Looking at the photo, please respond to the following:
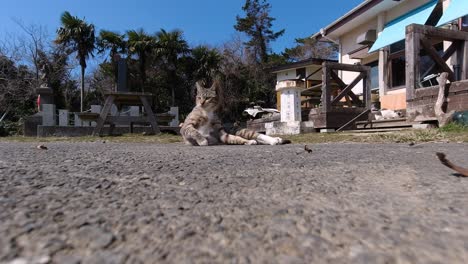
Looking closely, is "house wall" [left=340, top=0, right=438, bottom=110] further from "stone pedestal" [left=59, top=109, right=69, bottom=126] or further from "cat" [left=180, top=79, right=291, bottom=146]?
"stone pedestal" [left=59, top=109, right=69, bottom=126]

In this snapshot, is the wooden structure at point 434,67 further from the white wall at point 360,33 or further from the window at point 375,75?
the window at point 375,75

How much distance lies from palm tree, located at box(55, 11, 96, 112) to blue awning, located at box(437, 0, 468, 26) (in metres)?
20.0

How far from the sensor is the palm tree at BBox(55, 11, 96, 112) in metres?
21.6

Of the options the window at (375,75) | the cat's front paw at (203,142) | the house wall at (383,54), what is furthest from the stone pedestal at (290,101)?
the window at (375,75)

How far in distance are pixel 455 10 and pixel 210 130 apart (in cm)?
651

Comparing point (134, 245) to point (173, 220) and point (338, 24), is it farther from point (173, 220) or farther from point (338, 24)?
point (338, 24)

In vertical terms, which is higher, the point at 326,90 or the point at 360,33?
the point at 360,33

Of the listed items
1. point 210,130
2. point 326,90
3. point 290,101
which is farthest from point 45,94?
point 326,90

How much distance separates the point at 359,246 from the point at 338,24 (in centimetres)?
1309

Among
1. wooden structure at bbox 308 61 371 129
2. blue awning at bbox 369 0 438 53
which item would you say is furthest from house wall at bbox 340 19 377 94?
wooden structure at bbox 308 61 371 129

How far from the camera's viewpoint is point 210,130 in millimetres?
4789

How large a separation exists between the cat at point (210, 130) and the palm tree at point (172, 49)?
57.5 feet

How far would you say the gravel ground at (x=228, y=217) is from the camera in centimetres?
73

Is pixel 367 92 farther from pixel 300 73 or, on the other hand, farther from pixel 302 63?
pixel 300 73
